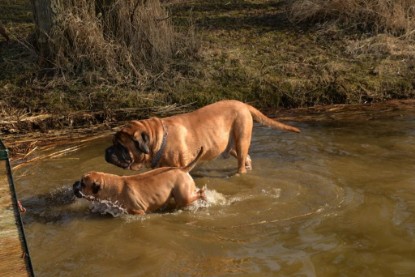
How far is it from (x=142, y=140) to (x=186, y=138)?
2.03 ft

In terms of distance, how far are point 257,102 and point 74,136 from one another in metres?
3.12

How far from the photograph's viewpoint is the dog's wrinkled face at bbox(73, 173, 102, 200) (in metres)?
5.66

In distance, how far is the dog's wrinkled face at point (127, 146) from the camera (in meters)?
6.05

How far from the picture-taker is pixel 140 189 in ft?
18.8

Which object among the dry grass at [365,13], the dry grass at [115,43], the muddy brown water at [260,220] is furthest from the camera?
the dry grass at [365,13]

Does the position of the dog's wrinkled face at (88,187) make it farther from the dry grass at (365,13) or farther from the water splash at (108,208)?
the dry grass at (365,13)

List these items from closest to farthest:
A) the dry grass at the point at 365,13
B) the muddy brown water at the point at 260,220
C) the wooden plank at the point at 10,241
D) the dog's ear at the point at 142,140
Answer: the wooden plank at the point at 10,241 → the muddy brown water at the point at 260,220 → the dog's ear at the point at 142,140 → the dry grass at the point at 365,13

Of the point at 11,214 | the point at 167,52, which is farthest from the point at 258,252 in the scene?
the point at 167,52

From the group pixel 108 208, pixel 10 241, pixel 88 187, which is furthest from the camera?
pixel 108 208

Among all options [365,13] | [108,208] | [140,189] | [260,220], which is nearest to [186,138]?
[140,189]

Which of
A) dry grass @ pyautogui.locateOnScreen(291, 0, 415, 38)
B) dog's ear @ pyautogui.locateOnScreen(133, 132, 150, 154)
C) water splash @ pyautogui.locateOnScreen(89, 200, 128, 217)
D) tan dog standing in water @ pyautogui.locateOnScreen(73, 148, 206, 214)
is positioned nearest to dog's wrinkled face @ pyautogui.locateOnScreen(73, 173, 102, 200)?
tan dog standing in water @ pyautogui.locateOnScreen(73, 148, 206, 214)

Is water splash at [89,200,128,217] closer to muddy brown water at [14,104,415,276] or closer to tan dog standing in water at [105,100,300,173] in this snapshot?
muddy brown water at [14,104,415,276]

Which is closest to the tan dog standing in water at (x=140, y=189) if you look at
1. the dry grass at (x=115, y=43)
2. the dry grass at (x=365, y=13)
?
the dry grass at (x=115, y=43)

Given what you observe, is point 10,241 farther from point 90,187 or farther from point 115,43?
point 115,43
